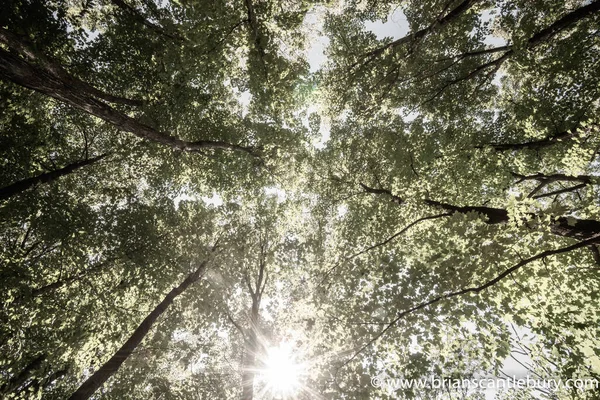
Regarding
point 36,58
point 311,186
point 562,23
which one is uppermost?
point 562,23

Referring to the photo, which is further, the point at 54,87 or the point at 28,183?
the point at 28,183

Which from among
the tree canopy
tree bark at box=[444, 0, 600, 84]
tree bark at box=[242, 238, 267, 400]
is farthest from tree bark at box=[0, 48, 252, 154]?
tree bark at box=[444, 0, 600, 84]

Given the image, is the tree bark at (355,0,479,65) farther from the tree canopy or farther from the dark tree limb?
the dark tree limb

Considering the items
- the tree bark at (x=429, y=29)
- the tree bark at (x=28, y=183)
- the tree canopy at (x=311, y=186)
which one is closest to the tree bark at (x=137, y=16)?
the tree canopy at (x=311, y=186)

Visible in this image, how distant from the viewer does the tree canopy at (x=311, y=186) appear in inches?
193

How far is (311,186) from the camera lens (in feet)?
37.9

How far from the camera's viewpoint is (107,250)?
36.0ft

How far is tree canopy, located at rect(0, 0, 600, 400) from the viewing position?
16.0 feet

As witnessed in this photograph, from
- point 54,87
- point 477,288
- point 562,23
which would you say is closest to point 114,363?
point 54,87

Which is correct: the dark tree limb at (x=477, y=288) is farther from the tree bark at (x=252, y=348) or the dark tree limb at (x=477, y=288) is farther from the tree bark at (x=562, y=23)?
the tree bark at (x=252, y=348)

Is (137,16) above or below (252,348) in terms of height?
above

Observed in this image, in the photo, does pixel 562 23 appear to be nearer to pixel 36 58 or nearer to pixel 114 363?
pixel 36 58

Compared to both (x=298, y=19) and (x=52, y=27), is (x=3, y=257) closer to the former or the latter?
(x=52, y=27)

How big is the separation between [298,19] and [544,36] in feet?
25.0
